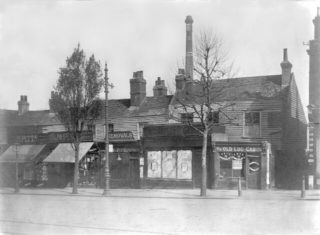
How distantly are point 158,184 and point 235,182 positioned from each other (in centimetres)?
519

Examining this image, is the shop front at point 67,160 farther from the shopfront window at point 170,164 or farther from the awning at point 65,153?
the shopfront window at point 170,164

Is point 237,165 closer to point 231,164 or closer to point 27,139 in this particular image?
point 231,164

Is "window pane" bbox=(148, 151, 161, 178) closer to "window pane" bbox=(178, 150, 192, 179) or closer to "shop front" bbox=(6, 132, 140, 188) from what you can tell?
"shop front" bbox=(6, 132, 140, 188)

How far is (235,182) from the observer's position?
101 ft

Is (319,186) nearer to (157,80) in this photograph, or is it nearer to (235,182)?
(235,182)

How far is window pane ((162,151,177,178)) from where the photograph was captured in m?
32.2

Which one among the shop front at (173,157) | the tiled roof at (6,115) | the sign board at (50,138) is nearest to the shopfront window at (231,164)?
the shop front at (173,157)

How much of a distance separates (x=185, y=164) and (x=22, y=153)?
13908 mm

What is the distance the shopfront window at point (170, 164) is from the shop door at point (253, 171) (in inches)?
147

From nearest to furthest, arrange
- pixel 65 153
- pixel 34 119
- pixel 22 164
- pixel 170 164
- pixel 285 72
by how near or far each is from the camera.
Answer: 1. pixel 170 164
2. pixel 285 72
3. pixel 65 153
4. pixel 22 164
5. pixel 34 119

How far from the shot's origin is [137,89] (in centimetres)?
3678

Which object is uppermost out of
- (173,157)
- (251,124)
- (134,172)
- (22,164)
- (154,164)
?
(251,124)

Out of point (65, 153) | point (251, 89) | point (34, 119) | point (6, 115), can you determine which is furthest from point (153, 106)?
point (6, 115)

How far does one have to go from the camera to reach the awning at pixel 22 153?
3741 cm
